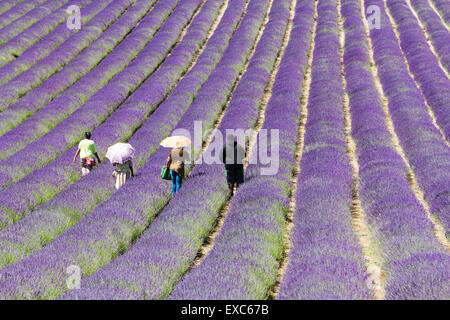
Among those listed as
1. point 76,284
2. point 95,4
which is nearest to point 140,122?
point 76,284

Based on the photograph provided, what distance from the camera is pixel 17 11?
26.8 metres

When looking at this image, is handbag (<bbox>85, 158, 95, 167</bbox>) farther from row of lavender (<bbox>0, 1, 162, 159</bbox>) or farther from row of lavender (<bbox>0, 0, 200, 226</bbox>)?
row of lavender (<bbox>0, 1, 162, 159</bbox>)

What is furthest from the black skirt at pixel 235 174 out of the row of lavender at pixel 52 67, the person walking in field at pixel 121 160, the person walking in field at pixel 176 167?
the row of lavender at pixel 52 67

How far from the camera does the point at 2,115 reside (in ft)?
48.3

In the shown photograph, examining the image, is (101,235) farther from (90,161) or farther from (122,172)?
(90,161)

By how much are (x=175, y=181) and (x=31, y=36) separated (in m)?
16.8

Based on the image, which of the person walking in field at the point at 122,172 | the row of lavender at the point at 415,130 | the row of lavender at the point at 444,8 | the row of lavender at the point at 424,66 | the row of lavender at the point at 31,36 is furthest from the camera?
the row of lavender at the point at 444,8

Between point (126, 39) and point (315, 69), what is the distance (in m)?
9.26

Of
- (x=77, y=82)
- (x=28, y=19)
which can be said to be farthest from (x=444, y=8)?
(x=28, y=19)

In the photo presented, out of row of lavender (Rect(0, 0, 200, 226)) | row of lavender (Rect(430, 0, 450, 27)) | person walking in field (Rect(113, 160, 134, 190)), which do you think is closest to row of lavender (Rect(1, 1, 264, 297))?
person walking in field (Rect(113, 160, 134, 190))

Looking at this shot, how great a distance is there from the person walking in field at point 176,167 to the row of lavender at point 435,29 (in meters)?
12.2

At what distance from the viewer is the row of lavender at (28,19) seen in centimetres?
2284

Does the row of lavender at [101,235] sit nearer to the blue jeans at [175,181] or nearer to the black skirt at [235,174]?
the blue jeans at [175,181]

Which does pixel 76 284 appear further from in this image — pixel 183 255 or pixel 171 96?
pixel 171 96
